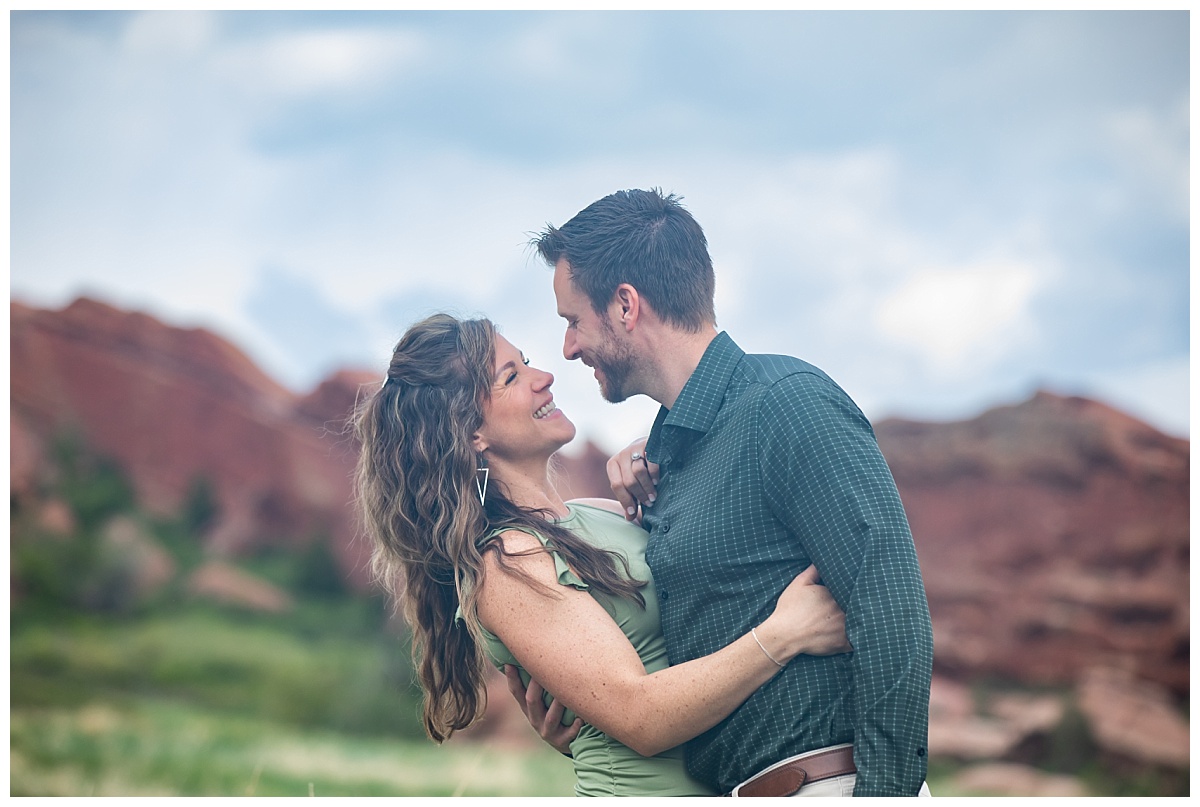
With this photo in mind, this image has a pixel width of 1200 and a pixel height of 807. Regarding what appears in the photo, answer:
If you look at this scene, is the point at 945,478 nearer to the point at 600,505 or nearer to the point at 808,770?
the point at 600,505

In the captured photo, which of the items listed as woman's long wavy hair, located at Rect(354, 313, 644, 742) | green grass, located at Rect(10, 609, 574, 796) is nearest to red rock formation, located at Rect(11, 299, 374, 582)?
green grass, located at Rect(10, 609, 574, 796)

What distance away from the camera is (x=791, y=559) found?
1.94 meters

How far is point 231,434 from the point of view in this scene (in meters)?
15.2

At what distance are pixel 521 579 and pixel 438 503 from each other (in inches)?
11.0

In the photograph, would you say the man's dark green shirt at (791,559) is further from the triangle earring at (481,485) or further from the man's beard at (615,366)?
the triangle earring at (481,485)

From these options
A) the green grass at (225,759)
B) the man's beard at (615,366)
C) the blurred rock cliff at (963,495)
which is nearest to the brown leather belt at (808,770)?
the man's beard at (615,366)

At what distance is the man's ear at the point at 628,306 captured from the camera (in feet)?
7.62

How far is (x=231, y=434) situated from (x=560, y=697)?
549 inches

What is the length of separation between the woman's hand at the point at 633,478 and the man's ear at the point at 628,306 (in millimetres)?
267

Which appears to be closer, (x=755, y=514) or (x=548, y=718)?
(x=755, y=514)

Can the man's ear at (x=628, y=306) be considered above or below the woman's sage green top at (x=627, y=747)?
above

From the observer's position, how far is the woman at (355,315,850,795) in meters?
1.92

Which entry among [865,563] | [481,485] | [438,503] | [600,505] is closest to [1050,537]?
[600,505]
